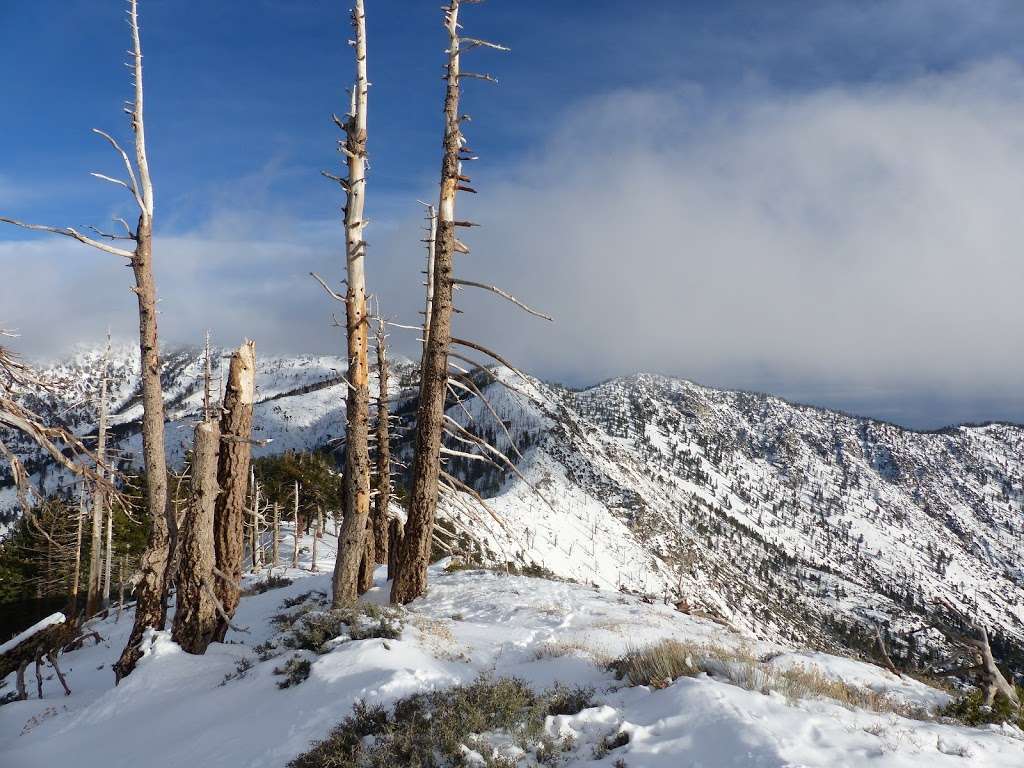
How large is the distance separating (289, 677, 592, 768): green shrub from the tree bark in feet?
20.7

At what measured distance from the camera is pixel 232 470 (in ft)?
36.5

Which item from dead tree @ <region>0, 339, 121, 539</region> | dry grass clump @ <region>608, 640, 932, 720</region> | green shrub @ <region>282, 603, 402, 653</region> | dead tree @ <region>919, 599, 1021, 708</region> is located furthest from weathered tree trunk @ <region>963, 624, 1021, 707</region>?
dead tree @ <region>0, 339, 121, 539</region>

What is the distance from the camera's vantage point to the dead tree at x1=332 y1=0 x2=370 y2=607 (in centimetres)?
1103

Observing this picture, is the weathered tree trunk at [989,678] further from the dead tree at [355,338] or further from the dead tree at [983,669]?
the dead tree at [355,338]

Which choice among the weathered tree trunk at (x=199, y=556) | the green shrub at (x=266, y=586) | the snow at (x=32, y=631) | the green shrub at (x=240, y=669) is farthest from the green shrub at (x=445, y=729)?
the green shrub at (x=266, y=586)

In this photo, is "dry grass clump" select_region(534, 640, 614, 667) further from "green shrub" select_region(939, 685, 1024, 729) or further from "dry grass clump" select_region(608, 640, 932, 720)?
"green shrub" select_region(939, 685, 1024, 729)

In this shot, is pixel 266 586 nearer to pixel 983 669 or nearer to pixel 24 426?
pixel 24 426

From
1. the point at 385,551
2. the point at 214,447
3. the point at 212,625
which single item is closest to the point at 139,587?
the point at 212,625

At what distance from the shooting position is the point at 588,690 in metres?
6.68

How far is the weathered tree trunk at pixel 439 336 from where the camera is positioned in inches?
457

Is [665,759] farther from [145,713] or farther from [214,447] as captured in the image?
[214,447]

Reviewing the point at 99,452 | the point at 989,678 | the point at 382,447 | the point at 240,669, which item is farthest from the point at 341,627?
the point at 99,452

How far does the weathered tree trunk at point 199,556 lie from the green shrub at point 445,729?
572cm

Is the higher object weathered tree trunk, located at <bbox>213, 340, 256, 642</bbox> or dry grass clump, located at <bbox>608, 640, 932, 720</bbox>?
weathered tree trunk, located at <bbox>213, 340, 256, 642</bbox>
